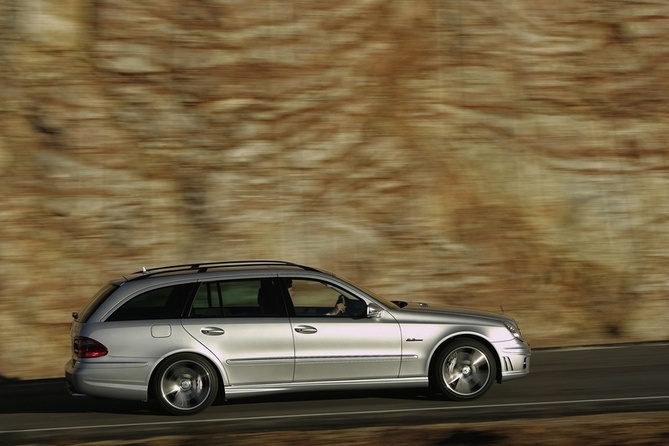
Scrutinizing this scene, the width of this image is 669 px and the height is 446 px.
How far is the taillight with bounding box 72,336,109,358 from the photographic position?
9.81 meters

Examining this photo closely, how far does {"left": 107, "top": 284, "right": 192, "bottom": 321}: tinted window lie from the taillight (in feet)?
0.90

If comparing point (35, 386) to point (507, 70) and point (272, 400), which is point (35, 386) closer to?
point (272, 400)

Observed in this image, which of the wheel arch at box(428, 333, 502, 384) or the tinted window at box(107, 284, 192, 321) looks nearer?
the tinted window at box(107, 284, 192, 321)

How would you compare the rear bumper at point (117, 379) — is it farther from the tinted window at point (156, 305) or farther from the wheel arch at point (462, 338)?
the wheel arch at point (462, 338)

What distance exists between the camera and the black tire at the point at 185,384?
9828 mm

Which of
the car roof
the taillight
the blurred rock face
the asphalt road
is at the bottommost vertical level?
the asphalt road

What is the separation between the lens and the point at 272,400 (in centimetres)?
1077

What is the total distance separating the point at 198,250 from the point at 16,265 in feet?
9.01

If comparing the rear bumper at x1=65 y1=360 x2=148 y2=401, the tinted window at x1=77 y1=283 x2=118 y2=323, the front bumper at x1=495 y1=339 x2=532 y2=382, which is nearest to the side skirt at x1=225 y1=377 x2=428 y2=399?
the rear bumper at x1=65 y1=360 x2=148 y2=401

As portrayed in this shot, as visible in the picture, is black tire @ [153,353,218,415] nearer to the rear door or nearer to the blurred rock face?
the rear door

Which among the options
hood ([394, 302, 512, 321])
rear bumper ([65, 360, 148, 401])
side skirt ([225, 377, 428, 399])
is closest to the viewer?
rear bumper ([65, 360, 148, 401])

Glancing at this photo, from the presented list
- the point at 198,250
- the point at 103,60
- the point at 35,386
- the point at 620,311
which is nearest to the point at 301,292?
the point at 35,386

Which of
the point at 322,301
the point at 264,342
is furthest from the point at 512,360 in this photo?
the point at 264,342

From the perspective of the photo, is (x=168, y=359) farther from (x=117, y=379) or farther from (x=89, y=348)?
(x=89, y=348)
